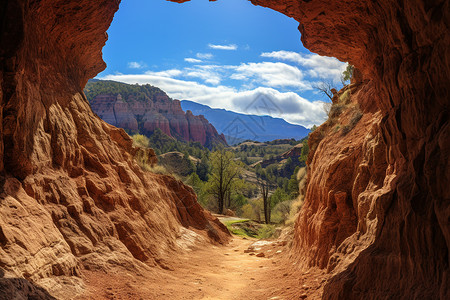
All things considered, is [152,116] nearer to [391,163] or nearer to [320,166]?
[320,166]

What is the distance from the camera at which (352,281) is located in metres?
7.76

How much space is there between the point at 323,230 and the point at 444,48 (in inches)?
322

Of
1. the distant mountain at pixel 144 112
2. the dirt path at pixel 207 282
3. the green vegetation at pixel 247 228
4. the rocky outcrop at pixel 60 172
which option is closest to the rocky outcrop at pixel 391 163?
the dirt path at pixel 207 282

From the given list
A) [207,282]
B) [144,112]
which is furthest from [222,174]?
[144,112]

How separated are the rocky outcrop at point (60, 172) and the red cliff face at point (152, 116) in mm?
118754

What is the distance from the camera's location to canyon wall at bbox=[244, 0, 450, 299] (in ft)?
18.6

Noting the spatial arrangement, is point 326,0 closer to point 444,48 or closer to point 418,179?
point 444,48

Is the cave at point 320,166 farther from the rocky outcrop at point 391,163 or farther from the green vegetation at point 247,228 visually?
the green vegetation at point 247,228

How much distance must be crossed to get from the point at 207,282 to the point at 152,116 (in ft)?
450

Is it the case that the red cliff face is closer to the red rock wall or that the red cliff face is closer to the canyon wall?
the red rock wall

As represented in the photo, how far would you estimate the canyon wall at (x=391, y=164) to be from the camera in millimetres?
5672

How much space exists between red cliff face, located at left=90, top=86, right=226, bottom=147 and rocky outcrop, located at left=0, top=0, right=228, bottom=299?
11875 centimetres

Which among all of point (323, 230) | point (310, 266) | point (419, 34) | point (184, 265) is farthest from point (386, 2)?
point (184, 265)

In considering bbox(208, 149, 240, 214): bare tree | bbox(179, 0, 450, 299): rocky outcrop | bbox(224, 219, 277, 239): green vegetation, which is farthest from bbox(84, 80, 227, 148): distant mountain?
bbox(179, 0, 450, 299): rocky outcrop
